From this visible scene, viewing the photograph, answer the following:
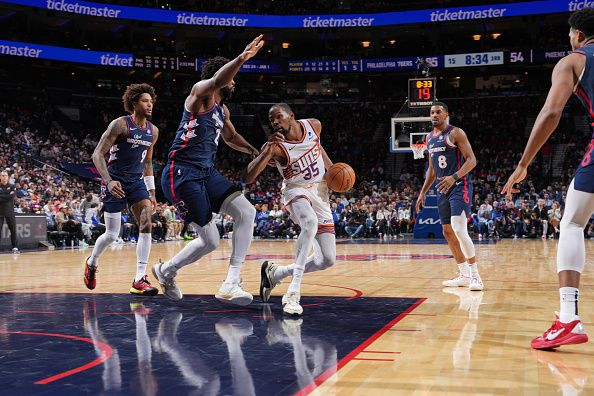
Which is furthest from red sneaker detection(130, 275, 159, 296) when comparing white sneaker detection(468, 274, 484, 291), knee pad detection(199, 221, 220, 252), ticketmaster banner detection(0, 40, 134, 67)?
ticketmaster banner detection(0, 40, 134, 67)

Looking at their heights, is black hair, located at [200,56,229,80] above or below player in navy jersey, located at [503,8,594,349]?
above

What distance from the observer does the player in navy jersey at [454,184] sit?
6789 mm

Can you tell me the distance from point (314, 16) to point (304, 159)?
27.8 metres

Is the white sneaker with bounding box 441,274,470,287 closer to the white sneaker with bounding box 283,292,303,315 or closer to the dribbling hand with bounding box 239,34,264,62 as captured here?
the white sneaker with bounding box 283,292,303,315

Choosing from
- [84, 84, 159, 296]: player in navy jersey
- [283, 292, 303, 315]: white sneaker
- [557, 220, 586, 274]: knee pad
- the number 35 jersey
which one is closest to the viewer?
[557, 220, 586, 274]: knee pad

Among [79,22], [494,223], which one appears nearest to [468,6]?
[494,223]

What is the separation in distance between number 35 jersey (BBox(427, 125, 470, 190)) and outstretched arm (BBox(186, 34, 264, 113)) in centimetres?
303

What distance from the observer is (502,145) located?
1178 inches

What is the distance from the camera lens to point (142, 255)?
6219 mm

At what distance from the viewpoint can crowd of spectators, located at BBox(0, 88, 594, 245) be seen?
19.7 m

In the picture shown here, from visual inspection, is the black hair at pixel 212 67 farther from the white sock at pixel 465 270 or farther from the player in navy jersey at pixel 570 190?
the white sock at pixel 465 270

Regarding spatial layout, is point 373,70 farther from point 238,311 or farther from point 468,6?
point 238,311

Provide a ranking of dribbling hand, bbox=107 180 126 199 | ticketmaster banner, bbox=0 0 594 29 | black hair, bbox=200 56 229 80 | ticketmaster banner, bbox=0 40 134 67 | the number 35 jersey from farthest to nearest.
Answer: ticketmaster banner, bbox=0 0 594 29, ticketmaster banner, bbox=0 40 134 67, the number 35 jersey, dribbling hand, bbox=107 180 126 199, black hair, bbox=200 56 229 80

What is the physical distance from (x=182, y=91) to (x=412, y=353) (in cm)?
3212
